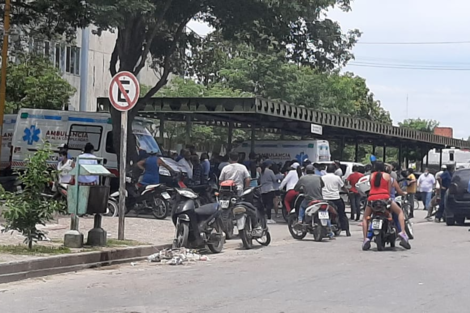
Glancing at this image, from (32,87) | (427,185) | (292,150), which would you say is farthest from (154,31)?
(32,87)

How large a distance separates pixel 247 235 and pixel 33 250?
4387 millimetres

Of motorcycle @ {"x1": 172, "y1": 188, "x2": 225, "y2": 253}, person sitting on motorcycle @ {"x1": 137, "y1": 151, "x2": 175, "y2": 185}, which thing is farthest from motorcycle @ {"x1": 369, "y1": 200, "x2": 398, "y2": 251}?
person sitting on motorcycle @ {"x1": 137, "y1": 151, "x2": 175, "y2": 185}

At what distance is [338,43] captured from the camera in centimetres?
2292

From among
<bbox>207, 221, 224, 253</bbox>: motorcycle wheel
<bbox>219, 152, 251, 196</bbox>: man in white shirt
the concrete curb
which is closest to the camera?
the concrete curb

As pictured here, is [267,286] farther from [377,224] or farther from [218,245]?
[377,224]

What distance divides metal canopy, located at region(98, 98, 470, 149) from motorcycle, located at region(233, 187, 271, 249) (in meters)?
7.91

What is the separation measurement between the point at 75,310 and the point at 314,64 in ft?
54.5

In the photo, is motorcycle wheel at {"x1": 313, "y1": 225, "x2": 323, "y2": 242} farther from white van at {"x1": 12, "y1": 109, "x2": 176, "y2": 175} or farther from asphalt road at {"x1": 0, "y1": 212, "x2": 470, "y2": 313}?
white van at {"x1": 12, "y1": 109, "x2": 176, "y2": 175}

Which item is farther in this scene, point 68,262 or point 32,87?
point 32,87

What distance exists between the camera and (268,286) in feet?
32.6

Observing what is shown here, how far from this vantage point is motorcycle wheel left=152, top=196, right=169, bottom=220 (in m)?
19.1

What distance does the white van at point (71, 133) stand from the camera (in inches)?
853

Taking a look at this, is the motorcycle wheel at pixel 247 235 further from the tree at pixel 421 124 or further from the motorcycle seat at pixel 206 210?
the tree at pixel 421 124

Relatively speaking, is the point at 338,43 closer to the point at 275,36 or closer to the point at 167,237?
the point at 275,36
